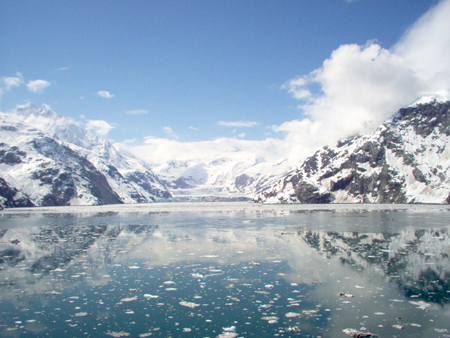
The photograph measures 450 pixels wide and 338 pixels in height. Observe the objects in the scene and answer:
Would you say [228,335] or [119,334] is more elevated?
[228,335]

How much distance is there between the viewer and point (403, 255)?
2650cm

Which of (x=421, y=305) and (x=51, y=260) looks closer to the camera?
(x=421, y=305)

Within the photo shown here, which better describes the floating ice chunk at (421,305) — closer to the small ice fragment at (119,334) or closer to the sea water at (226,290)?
Result: the sea water at (226,290)

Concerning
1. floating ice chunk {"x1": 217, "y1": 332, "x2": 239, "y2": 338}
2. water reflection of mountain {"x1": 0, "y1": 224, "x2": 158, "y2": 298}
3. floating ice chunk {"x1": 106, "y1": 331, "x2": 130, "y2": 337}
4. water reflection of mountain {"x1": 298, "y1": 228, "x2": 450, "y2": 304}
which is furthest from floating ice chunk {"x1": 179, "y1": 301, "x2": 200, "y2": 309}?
water reflection of mountain {"x1": 298, "y1": 228, "x2": 450, "y2": 304}

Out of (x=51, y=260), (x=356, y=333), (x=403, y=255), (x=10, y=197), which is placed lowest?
(x=10, y=197)

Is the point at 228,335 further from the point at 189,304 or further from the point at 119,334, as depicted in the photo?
the point at 119,334

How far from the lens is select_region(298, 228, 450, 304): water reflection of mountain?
18375 mm

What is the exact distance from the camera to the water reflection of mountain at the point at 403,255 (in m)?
18.4

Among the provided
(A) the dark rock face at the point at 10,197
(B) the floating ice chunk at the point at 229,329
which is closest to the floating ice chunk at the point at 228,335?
(B) the floating ice chunk at the point at 229,329

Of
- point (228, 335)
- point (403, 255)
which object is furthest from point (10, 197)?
point (228, 335)

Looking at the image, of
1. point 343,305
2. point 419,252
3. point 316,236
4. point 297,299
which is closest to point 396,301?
point 343,305

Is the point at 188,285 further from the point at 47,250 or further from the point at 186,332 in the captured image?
the point at 47,250

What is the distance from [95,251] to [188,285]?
14642mm

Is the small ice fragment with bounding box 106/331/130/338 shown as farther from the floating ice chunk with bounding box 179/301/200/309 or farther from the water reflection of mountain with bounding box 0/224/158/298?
the water reflection of mountain with bounding box 0/224/158/298
